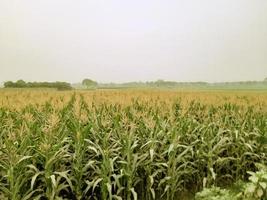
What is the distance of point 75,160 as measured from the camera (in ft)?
15.5

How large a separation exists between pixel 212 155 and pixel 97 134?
179 cm

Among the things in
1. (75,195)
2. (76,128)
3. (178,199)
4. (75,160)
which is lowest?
(178,199)

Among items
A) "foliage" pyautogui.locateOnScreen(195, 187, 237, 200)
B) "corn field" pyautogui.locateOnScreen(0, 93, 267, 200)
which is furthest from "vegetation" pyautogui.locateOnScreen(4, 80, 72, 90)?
"foliage" pyautogui.locateOnScreen(195, 187, 237, 200)

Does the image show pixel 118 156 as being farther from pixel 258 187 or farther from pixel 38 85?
pixel 38 85

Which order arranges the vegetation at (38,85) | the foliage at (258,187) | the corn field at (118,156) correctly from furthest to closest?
the vegetation at (38,85)
the corn field at (118,156)
the foliage at (258,187)

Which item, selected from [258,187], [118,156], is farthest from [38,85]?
[258,187]

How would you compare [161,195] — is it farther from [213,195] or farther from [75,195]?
[75,195]

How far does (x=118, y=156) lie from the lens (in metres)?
4.79

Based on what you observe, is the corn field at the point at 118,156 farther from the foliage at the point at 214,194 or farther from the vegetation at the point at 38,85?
the vegetation at the point at 38,85

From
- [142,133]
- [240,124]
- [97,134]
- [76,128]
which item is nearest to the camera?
[76,128]

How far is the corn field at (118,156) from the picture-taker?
14.1 feet

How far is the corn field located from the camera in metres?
4.30

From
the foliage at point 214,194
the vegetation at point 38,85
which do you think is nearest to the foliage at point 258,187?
the foliage at point 214,194

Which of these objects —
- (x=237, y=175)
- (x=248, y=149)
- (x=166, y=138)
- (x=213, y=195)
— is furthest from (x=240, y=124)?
(x=213, y=195)
